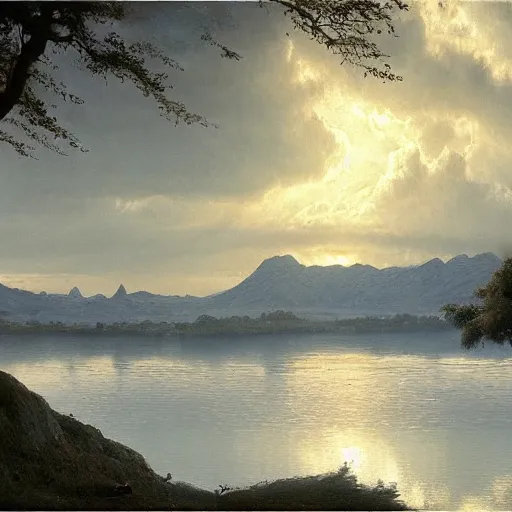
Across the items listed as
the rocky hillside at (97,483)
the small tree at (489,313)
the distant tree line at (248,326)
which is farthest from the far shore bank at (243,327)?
the rocky hillside at (97,483)

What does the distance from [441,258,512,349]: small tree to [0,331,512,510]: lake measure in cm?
12

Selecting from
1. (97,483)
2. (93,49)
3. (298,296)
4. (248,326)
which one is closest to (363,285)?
(298,296)

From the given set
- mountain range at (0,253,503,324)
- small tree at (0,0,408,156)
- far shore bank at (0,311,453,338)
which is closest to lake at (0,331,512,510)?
far shore bank at (0,311,453,338)

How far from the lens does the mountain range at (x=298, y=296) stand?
18.3 ft

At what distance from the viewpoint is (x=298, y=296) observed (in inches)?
226

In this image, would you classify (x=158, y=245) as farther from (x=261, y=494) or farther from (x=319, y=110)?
(x=261, y=494)

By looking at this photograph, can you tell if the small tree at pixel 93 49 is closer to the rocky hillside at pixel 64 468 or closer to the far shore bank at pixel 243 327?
the far shore bank at pixel 243 327

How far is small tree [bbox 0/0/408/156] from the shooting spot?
5.34m

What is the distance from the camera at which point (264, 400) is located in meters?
5.55

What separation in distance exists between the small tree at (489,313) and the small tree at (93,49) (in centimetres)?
165

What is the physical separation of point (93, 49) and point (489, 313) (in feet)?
11.2

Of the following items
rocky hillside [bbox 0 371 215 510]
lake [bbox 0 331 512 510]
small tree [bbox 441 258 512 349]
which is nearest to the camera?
rocky hillside [bbox 0 371 215 510]

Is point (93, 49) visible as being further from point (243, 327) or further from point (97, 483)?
point (97, 483)

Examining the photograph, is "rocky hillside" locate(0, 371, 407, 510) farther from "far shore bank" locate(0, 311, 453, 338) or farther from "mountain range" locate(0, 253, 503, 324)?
"mountain range" locate(0, 253, 503, 324)
